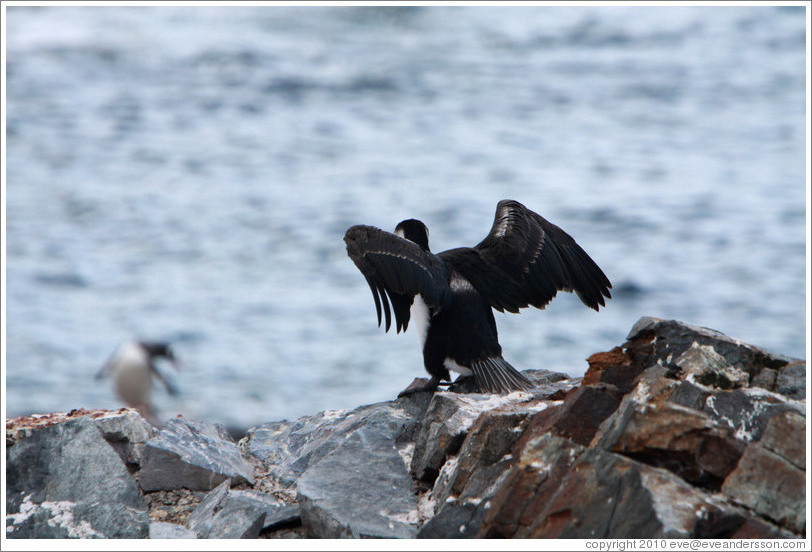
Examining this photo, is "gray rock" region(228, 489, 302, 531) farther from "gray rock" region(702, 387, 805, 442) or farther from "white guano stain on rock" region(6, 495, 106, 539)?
"gray rock" region(702, 387, 805, 442)

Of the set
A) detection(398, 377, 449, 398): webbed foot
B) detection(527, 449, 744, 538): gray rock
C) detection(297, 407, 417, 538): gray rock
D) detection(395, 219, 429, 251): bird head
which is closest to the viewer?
detection(527, 449, 744, 538): gray rock

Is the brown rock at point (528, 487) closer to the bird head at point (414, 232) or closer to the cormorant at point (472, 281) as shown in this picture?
the cormorant at point (472, 281)

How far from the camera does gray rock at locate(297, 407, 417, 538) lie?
4.27m

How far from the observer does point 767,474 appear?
3596 mm

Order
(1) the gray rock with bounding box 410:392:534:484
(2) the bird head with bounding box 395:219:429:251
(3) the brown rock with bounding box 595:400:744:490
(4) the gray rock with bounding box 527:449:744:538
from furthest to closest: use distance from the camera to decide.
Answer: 1. (2) the bird head with bounding box 395:219:429:251
2. (1) the gray rock with bounding box 410:392:534:484
3. (3) the brown rock with bounding box 595:400:744:490
4. (4) the gray rock with bounding box 527:449:744:538

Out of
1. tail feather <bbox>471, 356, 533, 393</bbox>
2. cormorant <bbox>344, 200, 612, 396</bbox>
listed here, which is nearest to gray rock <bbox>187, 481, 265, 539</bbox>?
cormorant <bbox>344, 200, 612, 396</bbox>

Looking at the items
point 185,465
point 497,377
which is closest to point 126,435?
point 185,465

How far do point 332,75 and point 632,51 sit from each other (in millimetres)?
9588

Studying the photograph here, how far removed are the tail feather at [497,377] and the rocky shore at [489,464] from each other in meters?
0.13

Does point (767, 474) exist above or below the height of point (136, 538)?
above

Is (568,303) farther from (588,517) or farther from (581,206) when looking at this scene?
(588,517)

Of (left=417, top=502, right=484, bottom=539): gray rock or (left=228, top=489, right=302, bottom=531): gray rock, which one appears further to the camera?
(left=228, top=489, right=302, bottom=531): gray rock

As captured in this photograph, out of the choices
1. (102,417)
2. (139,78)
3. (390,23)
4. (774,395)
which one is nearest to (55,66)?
(139,78)

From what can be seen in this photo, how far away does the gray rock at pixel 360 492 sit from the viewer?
4270 mm
